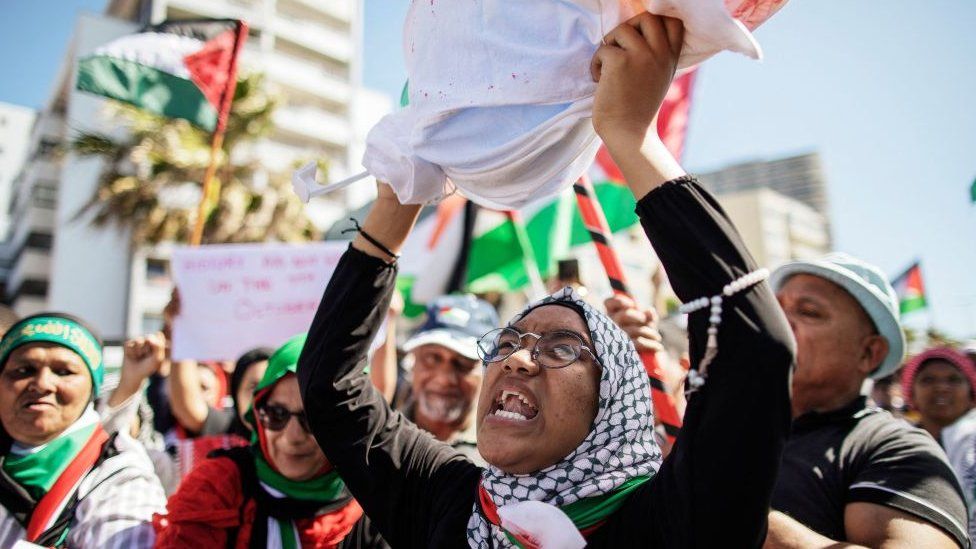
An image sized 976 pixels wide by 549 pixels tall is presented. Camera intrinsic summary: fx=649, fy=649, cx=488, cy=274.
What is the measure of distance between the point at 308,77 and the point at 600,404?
107ft

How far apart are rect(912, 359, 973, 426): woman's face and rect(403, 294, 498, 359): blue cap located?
3112mm

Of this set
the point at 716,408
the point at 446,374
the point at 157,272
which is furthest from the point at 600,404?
the point at 157,272

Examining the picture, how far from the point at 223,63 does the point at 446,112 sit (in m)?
4.67

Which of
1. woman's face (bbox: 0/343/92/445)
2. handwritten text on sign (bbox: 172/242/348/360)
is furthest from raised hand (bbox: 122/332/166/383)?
woman's face (bbox: 0/343/92/445)

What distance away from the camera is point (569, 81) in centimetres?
127

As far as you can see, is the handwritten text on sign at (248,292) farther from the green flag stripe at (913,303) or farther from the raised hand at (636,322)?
the green flag stripe at (913,303)

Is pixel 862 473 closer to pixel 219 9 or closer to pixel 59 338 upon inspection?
pixel 59 338

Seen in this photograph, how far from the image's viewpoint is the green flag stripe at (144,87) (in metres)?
5.15

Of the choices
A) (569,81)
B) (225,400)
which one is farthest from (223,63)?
(569,81)

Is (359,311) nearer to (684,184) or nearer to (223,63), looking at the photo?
(684,184)

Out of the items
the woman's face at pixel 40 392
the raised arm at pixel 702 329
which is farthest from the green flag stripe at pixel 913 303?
the woman's face at pixel 40 392

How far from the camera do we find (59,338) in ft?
7.98

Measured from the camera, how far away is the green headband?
2.42 metres

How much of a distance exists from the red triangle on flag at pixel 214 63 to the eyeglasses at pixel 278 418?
3811 millimetres
